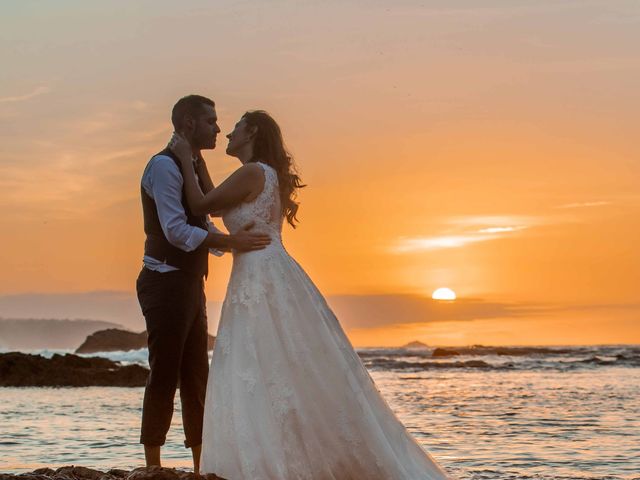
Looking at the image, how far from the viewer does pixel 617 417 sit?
505 inches

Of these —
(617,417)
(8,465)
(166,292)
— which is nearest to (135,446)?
(8,465)

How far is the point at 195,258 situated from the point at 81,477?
1508mm

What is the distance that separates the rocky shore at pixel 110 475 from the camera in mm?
5340

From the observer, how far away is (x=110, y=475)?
230 inches

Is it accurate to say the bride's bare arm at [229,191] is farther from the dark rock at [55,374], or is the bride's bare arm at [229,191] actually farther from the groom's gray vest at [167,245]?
the dark rock at [55,374]

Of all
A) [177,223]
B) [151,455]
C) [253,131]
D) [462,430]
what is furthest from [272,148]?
[462,430]

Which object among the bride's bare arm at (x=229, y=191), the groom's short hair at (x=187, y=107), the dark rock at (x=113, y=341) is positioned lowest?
the bride's bare arm at (x=229, y=191)

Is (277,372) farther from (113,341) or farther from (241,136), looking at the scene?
(113,341)

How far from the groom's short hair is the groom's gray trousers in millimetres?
964

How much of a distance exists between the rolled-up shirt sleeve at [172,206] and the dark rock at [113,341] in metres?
57.2

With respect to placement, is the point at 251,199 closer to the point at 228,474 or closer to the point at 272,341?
the point at 272,341

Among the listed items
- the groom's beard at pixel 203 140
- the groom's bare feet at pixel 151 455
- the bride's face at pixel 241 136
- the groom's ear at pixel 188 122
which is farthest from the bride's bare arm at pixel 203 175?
the groom's bare feet at pixel 151 455

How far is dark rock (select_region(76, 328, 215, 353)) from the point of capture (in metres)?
64.0

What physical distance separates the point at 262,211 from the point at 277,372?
0.99m
